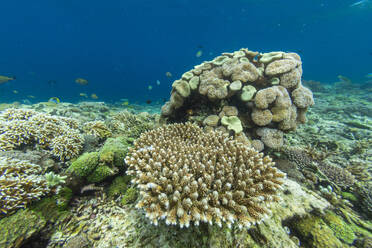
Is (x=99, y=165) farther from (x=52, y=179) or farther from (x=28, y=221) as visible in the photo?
(x=28, y=221)

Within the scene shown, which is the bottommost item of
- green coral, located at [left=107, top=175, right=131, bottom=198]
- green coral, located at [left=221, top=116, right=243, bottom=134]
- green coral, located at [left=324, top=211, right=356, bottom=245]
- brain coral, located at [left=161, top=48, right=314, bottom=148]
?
green coral, located at [left=324, top=211, right=356, bottom=245]

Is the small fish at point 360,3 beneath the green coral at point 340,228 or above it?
above

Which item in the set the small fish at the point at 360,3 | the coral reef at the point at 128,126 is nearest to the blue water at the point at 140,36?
the small fish at the point at 360,3

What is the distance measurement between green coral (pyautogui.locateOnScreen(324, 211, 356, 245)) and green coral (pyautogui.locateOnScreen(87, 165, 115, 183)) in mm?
4331

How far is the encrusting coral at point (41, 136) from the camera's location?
3502mm

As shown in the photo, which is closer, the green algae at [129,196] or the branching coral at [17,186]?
the branching coral at [17,186]

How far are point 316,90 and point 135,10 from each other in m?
75.9

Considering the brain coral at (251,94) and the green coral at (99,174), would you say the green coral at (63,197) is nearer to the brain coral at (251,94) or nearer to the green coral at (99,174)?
the green coral at (99,174)

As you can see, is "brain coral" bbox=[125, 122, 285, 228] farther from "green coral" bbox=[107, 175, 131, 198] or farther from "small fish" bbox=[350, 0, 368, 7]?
"small fish" bbox=[350, 0, 368, 7]

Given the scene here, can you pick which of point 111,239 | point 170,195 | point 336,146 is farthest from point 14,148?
point 336,146

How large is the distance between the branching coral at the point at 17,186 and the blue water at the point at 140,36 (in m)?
35.5

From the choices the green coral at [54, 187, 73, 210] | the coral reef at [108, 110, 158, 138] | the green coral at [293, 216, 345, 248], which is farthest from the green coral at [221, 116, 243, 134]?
the green coral at [54, 187, 73, 210]

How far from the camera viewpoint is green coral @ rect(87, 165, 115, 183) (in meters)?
2.98

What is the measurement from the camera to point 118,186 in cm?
308
